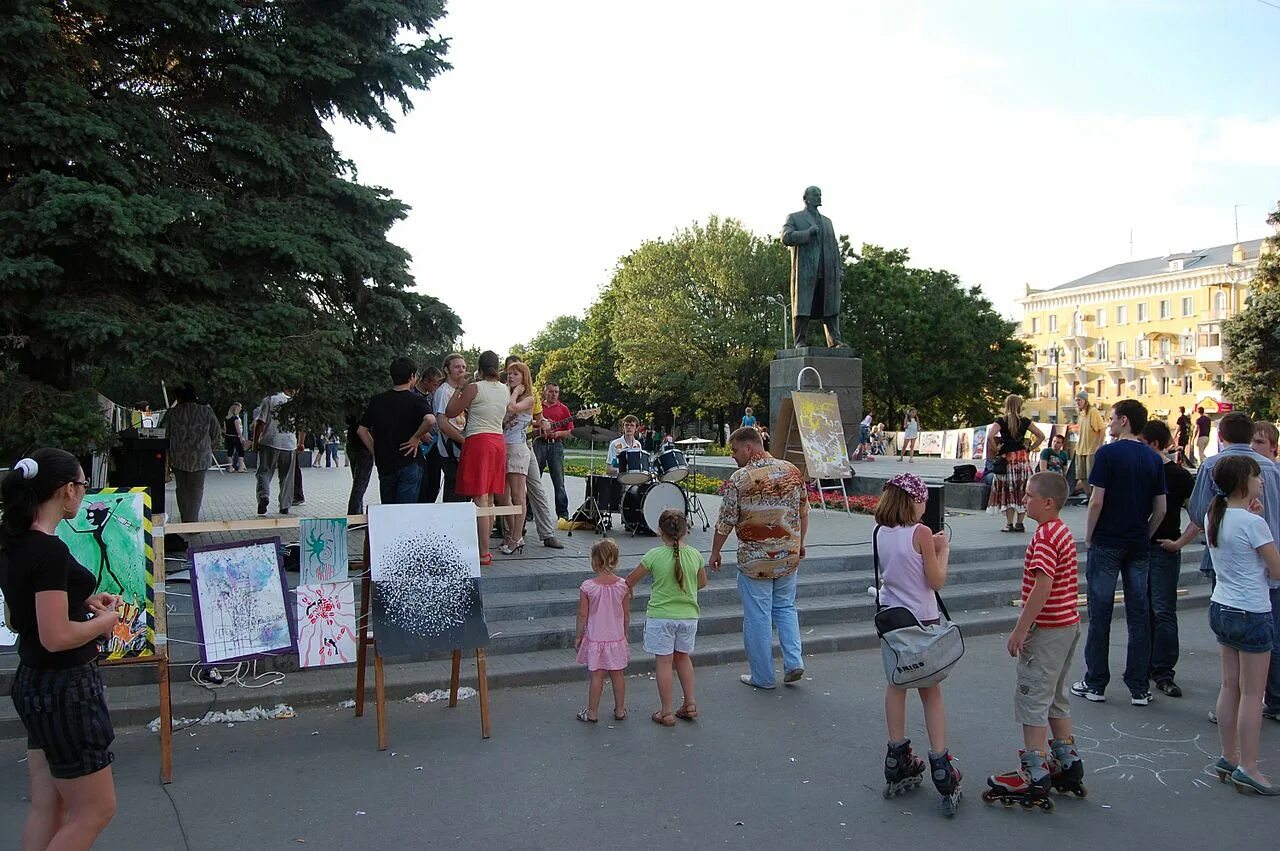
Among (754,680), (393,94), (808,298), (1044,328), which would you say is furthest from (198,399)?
(1044,328)

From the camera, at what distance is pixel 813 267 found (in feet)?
59.6

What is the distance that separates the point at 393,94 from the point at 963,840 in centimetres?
901

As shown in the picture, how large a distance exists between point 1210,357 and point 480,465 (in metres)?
79.3

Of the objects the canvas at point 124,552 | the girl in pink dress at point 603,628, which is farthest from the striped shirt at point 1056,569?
the canvas at point 124,552

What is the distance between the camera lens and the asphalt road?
14.5 ft

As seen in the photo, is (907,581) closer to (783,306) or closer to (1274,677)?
(1274,677)

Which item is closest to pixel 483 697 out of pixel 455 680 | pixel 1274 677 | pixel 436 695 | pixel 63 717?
pixel 455 680

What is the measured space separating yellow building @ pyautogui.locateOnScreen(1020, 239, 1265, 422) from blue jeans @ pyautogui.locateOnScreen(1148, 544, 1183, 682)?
77.1 m

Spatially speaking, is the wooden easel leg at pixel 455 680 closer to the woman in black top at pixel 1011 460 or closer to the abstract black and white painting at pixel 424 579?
the abstract black and white painting at pixel 424 579

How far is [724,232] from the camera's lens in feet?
174

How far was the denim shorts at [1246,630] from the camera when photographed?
4.82 meters

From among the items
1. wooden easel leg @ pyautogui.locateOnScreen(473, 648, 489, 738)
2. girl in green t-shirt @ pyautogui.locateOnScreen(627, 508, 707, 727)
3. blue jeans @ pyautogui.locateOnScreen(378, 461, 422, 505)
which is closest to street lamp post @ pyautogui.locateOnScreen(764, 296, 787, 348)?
blue jeans @ pyautogui.locateOnScreen(378, 461, 422, 505)

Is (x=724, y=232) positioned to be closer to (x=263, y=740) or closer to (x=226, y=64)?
(x=226, y=64)

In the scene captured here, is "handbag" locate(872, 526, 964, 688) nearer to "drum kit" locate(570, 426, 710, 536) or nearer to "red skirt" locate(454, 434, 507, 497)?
"red skirt" locate(454, 434, 507, 497)
